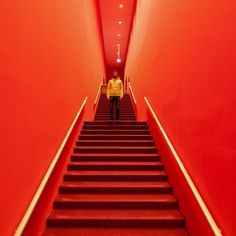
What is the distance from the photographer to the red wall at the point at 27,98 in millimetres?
1876

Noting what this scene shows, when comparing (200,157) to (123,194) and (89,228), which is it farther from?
(89,228)

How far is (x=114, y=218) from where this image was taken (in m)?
2.76

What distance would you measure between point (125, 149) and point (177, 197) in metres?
1.52

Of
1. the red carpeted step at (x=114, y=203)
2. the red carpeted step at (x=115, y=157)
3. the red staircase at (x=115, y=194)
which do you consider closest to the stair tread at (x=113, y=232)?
the red staircase at (x=115, y=194)

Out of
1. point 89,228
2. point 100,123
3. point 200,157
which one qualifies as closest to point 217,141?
point 200,157

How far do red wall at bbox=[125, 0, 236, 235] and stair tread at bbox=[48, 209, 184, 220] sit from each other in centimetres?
68

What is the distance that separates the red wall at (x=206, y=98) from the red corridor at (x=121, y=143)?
11 mm

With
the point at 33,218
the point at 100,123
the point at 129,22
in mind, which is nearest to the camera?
the point at 33,218

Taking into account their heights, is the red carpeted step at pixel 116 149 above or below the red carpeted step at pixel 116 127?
below

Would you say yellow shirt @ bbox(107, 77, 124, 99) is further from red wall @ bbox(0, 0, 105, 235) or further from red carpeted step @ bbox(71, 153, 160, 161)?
red wall @ bbox(0, 0, 105, 235)

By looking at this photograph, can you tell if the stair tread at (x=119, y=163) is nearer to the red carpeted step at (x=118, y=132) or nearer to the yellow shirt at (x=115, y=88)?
the red carpeted step at (x=118, y=132)

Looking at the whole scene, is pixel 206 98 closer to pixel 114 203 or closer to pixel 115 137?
pixel 114 203

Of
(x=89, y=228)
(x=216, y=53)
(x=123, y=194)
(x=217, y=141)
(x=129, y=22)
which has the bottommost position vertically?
(x=89, y=228)

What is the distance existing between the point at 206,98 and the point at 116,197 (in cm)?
186
